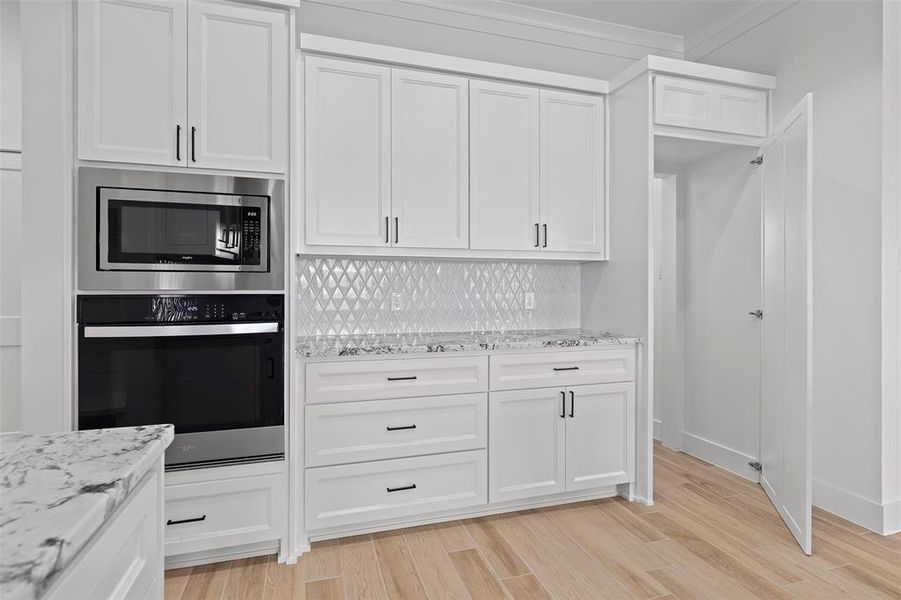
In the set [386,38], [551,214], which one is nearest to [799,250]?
[551,214]

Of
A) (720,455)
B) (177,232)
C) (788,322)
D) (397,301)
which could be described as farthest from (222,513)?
(720,455)

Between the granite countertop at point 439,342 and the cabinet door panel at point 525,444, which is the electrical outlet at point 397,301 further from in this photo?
the cabinet door panel at point 525,444

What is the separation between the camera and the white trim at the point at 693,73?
284 cm

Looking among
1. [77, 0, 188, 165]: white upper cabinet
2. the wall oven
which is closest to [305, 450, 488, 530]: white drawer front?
the wall oven

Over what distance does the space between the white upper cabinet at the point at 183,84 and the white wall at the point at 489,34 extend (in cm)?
91

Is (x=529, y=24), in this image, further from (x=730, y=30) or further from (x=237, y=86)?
(x=237, y=86)

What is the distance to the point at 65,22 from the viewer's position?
2.00 m

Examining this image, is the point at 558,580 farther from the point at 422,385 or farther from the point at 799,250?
the point at 799,250

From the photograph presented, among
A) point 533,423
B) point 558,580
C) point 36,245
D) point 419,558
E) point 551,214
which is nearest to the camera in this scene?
point 36,245

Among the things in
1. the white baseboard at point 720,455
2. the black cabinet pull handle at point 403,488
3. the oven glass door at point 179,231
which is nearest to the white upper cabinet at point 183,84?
the oven glass door at point 179,231

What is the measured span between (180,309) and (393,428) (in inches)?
42.6

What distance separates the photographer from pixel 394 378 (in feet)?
8.23

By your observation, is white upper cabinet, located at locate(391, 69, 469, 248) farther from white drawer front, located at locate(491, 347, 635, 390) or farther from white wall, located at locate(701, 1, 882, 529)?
white wall, located at locate(701, 1, 882, 529)

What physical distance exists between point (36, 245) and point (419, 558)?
6.55ft
